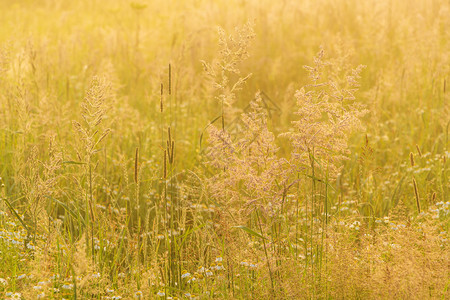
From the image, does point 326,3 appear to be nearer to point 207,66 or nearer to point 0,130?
point 0,130

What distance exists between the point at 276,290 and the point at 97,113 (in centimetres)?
101

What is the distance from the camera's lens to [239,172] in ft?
6.76

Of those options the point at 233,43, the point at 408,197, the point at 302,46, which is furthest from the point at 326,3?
the point at 233,43

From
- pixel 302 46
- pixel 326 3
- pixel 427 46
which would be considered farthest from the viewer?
pixel 326 3

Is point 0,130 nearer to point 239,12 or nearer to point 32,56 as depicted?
→ point 32,56

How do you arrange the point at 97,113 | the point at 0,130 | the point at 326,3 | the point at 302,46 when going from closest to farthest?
the point at 97,113 < the point at 0,130 < the point at 302,46 < the point at 326,3

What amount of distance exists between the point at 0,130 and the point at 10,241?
1727 millimetres

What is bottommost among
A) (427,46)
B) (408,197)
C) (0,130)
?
(408,197)

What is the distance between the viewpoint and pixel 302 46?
6.77 metres

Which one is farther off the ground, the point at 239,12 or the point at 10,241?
the point at 239,12

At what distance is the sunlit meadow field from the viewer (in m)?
2.10

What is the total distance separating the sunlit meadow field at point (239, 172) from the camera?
2.10m

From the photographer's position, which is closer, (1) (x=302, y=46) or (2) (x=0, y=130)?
(2) (x=0, y=130)

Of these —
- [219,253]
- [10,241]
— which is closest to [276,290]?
[219,253]
